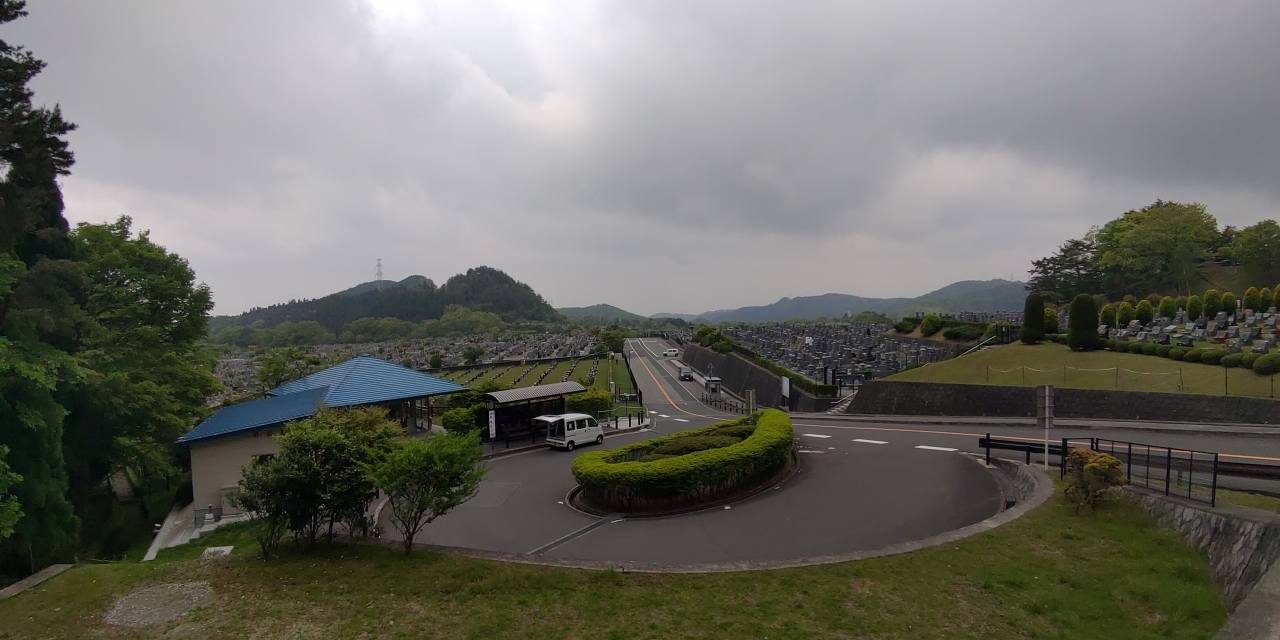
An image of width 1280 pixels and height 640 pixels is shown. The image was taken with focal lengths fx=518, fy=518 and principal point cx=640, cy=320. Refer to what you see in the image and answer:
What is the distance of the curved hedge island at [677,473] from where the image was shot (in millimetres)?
12055

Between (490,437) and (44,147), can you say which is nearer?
(44,147)

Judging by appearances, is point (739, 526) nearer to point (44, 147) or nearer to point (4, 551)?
point (4, 551)

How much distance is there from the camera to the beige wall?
50.2 ft

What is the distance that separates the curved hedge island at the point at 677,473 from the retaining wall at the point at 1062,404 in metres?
12.8

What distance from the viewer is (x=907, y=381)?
83.1 feet

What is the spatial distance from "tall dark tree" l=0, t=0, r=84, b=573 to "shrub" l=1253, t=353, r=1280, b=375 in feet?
108

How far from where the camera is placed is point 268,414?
1636 centimetres

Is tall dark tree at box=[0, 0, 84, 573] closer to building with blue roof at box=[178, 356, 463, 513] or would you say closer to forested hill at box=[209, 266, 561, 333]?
building with blue roof at box=[178, 356, 463, 513]

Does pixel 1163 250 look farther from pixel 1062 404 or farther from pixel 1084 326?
pixel 1062 404

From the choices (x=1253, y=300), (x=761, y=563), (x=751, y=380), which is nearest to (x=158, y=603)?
(x=761, y=563)

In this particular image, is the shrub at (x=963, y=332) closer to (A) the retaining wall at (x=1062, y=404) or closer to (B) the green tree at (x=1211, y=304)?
(B) the green tree at (x=1211, y=304)

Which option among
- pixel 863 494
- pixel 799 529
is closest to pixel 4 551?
pixel 799 529

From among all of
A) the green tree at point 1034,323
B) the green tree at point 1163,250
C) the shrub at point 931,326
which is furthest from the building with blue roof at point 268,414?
the green tree at point 1163,250

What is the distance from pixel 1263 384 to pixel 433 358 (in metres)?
61.3
